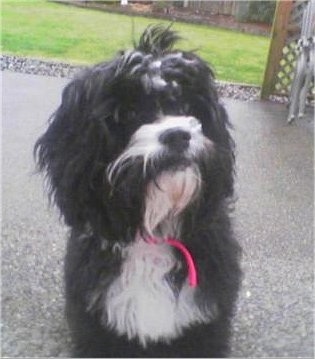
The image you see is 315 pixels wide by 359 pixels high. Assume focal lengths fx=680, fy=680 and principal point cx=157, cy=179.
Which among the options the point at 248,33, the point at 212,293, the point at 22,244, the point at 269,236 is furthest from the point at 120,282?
the point at 248,33

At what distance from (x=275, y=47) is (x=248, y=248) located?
4007 mm

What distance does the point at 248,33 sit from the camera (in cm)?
1089

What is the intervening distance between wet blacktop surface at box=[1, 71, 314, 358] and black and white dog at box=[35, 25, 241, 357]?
32 cm

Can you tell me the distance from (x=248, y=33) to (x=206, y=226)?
29.8 feet

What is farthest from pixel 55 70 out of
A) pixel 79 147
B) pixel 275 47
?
pixel 79 147

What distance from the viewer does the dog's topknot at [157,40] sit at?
2.12 metres

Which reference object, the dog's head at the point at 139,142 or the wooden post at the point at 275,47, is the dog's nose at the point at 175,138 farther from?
the wooden post at the point at 275,47

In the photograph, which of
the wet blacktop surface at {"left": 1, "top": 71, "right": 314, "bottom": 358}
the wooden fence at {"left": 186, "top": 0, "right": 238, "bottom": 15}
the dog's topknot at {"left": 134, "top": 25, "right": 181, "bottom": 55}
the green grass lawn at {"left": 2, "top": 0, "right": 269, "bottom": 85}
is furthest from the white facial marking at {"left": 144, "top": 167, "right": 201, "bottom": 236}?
the wooden fence at {"left": 186, "top": 0, "right": 238, "bottom": 15}

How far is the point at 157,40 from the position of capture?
2152 mm

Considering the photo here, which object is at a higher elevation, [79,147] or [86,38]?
[79,147]

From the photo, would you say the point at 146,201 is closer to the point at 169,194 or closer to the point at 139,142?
the point at 169,194

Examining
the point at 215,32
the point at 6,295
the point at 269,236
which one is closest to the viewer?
the point at 6,295

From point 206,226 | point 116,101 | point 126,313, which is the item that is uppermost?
point 116,101

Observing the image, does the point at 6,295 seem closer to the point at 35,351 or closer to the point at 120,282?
the point at 35,351
